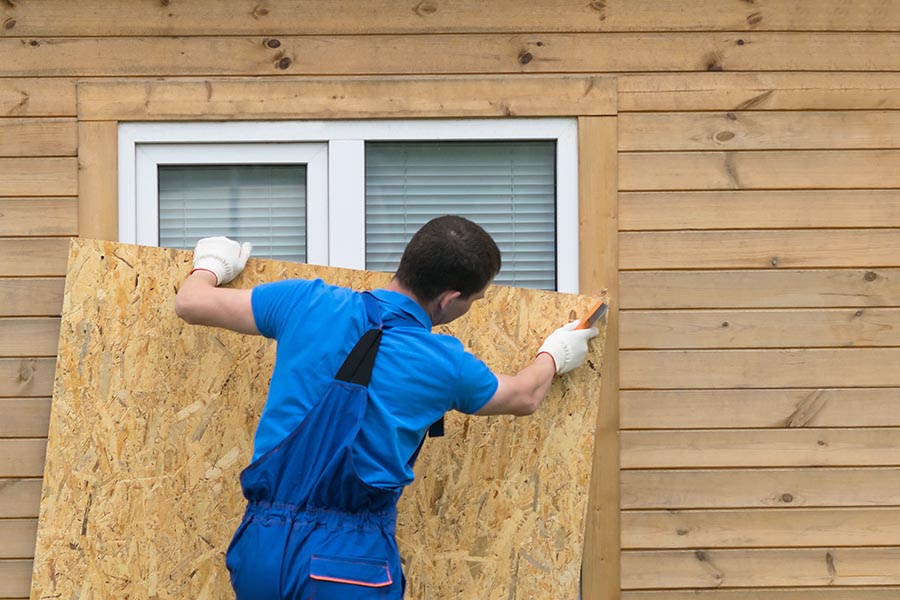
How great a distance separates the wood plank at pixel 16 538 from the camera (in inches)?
127

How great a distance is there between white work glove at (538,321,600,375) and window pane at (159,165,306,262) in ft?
3.30

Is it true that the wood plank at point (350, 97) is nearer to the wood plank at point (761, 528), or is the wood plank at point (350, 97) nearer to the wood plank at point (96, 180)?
the wood plank at point (96, 180)

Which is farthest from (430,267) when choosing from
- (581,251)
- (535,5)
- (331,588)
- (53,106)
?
(53,106)

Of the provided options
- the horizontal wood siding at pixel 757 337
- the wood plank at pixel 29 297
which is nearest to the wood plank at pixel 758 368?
the horizontal wood siding at pixel 757 337

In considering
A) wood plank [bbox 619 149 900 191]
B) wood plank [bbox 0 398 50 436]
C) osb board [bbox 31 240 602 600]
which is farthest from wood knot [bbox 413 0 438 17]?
wood plank [bbox 0 398 50 436]

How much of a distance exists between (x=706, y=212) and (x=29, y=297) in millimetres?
2295

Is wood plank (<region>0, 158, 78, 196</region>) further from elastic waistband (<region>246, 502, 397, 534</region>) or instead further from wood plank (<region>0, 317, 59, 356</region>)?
elastic waistband (<region>246, 502, 397, 534</region>)

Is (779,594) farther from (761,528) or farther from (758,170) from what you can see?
(758,170)

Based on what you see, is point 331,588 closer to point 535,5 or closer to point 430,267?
point 430,267

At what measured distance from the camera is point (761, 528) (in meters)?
3.29

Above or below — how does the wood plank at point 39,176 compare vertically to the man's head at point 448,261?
above

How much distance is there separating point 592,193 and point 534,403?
961 mm

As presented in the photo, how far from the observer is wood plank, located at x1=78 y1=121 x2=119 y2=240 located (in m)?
3.25

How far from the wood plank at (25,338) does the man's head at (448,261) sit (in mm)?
1488
